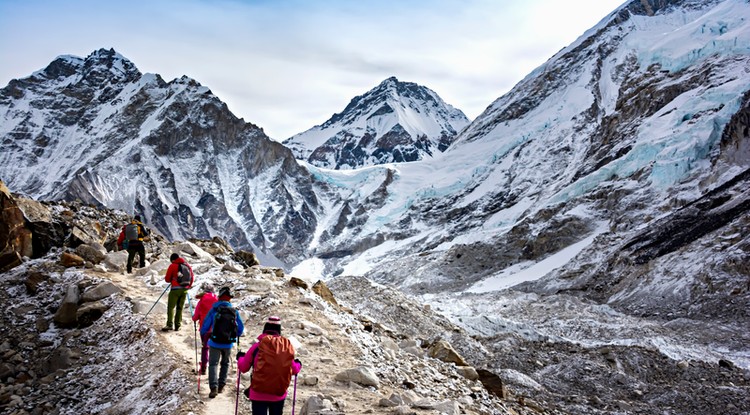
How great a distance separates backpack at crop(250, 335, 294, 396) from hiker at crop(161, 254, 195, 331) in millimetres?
6437

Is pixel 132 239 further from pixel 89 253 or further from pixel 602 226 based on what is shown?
pixel 602 226

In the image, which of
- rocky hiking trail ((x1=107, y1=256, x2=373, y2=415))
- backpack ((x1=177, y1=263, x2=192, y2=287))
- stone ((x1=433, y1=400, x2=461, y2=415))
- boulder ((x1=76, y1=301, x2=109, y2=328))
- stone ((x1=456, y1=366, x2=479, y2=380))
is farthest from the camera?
stone ((x1=456, y1=366, x2=479, y2=380))

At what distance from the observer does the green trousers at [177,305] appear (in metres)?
13.9

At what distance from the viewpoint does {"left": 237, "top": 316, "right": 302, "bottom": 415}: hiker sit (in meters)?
8.14

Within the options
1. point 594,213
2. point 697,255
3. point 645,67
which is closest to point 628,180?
point 594,213

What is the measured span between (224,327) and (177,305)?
4396 millimetres

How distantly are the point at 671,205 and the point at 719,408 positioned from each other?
66233 mm

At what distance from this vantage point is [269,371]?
26.8 feet

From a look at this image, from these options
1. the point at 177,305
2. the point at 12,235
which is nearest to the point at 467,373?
the point at 177,305

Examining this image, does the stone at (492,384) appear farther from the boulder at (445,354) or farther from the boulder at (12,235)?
the boulder at (12,235)

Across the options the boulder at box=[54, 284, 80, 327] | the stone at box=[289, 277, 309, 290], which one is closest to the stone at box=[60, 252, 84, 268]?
the boulder at box=[54, 284, 80, 327]

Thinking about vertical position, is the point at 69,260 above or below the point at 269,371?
above

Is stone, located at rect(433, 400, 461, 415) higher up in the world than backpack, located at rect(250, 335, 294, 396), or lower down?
lower down

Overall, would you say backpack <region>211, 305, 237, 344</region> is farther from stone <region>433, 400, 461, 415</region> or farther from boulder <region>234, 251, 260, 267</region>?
boulder <region>234, 251, 260, 267</region>
